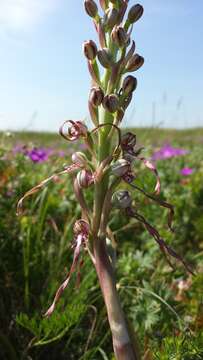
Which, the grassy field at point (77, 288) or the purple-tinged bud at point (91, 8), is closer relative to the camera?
the purple-tinged bud at point (91, 8)

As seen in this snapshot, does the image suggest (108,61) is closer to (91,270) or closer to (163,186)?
(91,270)

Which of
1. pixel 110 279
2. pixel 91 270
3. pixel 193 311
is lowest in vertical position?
pixel 193 311

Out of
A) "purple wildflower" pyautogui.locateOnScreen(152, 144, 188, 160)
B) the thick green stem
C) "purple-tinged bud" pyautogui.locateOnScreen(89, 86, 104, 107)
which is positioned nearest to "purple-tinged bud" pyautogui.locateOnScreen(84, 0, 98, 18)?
"purple-tinged bud" pyautogui.locateOnScreen(89, 86, 104, 107)

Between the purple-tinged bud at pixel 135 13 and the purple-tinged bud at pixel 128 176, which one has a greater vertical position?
the purple-tinged bud at pixel 135 13

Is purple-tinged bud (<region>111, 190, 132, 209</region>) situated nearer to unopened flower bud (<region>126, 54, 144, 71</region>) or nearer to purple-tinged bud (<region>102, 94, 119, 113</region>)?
purple-tinged bud (<region>102, 94, 119, 113</region>)

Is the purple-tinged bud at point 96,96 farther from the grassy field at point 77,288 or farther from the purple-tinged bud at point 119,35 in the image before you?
the grassy field at point 77,288

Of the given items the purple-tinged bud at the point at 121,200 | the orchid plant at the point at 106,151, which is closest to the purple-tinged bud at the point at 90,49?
the orchid plant at the point at 106,151

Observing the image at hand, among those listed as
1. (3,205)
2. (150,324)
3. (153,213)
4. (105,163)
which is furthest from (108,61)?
(153,213)

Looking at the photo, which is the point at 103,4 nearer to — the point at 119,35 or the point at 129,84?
the point at 119,35
